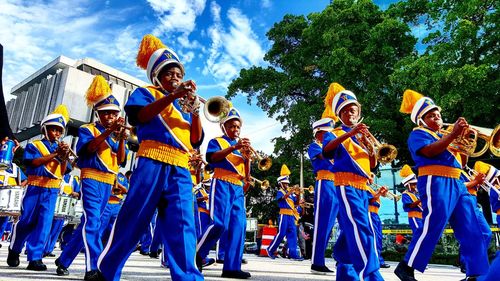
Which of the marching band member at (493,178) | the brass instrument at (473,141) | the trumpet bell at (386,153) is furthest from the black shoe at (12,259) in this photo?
the marching band member at (493,178)

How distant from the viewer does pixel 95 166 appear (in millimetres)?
5148

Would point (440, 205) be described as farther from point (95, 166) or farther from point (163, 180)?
point (95, 166)

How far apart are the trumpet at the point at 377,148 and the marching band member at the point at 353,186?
0.23ft

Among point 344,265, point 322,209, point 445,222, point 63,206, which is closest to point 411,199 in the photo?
point 322,209

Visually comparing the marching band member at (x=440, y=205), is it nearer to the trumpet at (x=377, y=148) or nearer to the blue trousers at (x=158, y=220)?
the trumpet at (x=377, y=148)

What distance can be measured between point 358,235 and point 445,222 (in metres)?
0.96

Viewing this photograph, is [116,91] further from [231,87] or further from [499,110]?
[499,110]

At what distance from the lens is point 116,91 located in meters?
39.9

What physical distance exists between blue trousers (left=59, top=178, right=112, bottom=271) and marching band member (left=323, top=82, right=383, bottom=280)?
8.67ft

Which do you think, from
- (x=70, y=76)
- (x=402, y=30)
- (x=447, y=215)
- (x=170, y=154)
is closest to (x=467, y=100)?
(x=402, y=30)

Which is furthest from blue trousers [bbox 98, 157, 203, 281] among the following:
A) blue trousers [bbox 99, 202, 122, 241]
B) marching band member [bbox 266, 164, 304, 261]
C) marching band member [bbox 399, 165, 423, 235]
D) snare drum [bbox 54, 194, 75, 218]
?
marching band member [bbox 266, 164, 304, 261]

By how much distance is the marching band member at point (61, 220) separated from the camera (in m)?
9.10

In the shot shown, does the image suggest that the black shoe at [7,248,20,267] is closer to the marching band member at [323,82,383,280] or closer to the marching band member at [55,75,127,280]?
the marching band member at [55,75,127,280]

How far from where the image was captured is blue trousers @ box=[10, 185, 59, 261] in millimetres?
5431
